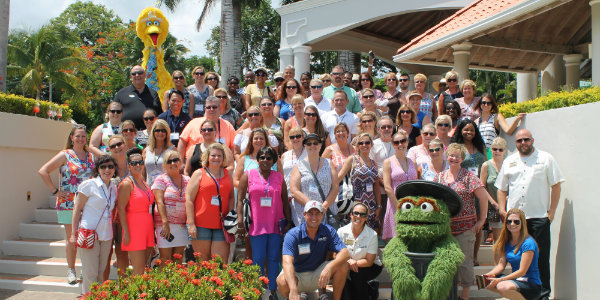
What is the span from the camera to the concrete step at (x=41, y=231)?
8164 mm

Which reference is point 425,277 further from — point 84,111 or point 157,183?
point 84,111

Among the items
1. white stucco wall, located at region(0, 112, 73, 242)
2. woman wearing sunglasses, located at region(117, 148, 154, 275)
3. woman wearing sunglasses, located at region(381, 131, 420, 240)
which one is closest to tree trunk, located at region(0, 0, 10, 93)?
white stucco wall, located at region(0, 112, 73, 242)

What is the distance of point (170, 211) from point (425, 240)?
2.88m

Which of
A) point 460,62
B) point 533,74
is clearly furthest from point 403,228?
point 533,74

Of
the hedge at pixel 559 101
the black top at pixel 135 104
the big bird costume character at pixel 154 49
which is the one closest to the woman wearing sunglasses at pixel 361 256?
the hedge at pixel 559 101

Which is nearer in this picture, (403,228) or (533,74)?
(403,228)

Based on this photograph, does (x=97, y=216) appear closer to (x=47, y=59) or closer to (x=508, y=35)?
(x=508, y=35)

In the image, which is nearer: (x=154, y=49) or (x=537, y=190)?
(x=537, y=190)

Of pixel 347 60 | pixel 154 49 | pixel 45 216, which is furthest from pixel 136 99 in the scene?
pixel 347 60

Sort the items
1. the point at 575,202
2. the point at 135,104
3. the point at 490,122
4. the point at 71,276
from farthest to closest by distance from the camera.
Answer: the point at 135,104 → the point at 490,122 → the point at 71,276 → the point at 575,202

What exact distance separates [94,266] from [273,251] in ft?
6.67

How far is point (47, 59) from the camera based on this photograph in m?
33.2

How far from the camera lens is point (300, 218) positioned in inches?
240

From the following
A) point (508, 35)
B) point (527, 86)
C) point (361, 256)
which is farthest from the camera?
point (527, 86)
